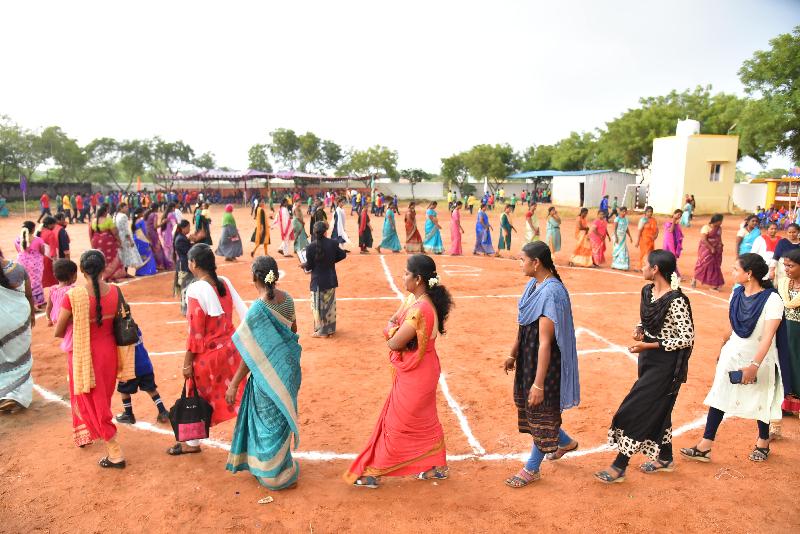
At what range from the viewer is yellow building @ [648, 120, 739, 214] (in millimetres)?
31266

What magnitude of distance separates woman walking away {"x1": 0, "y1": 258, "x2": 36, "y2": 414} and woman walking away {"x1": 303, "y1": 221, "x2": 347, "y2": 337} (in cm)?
345

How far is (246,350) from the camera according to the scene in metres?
3.82

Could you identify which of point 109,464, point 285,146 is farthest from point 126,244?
point 285,146

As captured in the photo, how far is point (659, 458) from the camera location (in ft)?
14.1

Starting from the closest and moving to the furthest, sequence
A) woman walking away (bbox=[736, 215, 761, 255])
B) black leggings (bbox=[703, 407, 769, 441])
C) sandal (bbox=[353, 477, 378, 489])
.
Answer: sandal (bbox=[353, 477, 378, 489]) < black leggings (bbox=[703, 407, 769, 441]) < woman walking away (bbox=[736, 215, 761, 255])

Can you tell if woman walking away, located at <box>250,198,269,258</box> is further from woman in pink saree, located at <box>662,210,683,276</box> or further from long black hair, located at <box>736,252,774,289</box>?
long black hair, located at <box>736,252,774,289</box>

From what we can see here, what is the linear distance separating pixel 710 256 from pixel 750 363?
8.56 metres

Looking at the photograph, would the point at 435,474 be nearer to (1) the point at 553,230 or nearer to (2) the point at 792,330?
(2) the point at 792,330

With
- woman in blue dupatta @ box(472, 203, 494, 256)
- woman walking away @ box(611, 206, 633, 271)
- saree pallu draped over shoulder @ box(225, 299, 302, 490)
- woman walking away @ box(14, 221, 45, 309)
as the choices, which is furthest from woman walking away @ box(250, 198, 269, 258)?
saree pallu draped over shoulder @ box(225, 299, 302, 490)

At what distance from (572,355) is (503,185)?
54.7m

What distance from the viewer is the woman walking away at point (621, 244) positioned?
1435 centimetres

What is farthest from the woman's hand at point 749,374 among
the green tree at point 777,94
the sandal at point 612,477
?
the green tree at point 777,94

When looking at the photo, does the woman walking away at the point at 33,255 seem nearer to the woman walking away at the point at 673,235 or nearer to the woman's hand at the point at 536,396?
the woman's hand at the point at 536,396

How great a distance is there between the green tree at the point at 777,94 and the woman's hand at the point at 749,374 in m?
25.8
